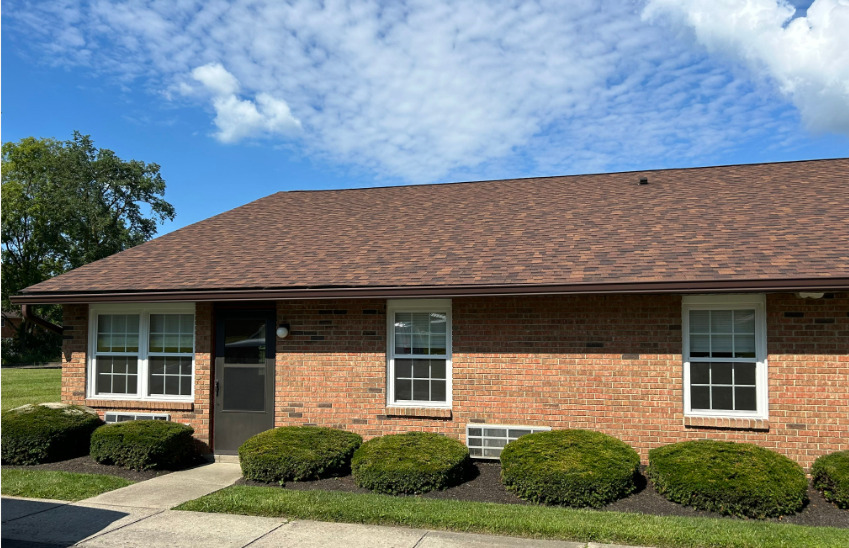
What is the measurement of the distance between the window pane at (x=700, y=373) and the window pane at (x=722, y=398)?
162mm

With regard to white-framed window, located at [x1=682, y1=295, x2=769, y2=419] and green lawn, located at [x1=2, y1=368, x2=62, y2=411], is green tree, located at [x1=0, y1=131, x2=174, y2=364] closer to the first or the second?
green lawn, located at [x1=2, y1=368, x2=62, y2=411]

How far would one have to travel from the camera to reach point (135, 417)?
10.3 m

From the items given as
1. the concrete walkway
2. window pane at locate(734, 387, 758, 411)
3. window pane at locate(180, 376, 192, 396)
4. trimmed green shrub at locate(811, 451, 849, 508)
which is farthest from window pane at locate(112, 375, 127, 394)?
trimmed green shrub at locate(811, 451, 849, 508)

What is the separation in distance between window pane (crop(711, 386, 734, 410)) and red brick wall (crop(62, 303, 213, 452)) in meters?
7.23

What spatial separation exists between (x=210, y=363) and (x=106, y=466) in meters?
1.99

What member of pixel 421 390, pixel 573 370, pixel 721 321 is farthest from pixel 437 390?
pixel 721 321

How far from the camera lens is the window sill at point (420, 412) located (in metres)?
9.19

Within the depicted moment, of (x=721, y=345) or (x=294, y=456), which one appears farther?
(x=721, y=345)

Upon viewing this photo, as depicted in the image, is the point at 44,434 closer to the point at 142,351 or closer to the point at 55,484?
the point at 55,484

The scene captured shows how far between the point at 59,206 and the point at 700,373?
4433cm

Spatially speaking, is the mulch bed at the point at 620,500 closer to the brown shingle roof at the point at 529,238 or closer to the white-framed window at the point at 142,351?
the brown shingle roof at the point at 529,238

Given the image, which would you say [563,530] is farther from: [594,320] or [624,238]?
[624,238]

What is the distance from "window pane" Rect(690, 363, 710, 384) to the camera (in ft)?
27.9

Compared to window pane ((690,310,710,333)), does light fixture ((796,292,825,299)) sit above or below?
above
